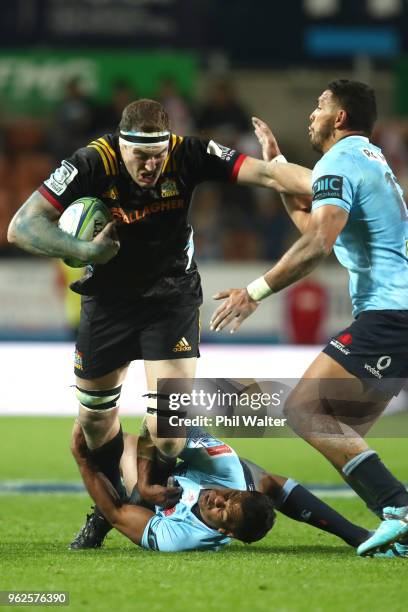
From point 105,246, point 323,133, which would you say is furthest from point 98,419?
point 323,133

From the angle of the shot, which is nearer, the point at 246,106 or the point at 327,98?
the point at 327,98

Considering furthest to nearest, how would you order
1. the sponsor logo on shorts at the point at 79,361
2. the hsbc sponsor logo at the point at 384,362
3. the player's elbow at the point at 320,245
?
the sponsor logo on shorts at the point at 79,361 < the hsbc sponsor logo at the point at 384,362 < the player's elbow at the point at 320,245

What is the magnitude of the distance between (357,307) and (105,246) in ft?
4.13

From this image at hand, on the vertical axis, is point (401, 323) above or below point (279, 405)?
above

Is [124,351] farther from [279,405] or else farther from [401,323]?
[401,323]

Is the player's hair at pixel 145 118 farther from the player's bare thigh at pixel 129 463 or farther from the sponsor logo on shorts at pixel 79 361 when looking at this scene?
the player's bare thigh at pixel 129 463

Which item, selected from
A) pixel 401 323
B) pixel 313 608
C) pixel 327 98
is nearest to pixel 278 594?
pixel 313 608

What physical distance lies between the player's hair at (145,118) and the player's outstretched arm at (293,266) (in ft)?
3.55

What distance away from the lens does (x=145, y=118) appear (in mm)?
6105

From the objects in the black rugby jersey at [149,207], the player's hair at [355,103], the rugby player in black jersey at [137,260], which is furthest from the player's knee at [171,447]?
the player's hair at [355,103]

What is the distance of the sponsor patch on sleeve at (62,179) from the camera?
238 inches

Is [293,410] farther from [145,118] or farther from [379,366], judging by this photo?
[145,118]

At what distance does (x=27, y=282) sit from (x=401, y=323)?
1019 centimetres

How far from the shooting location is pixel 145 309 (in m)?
6.52
